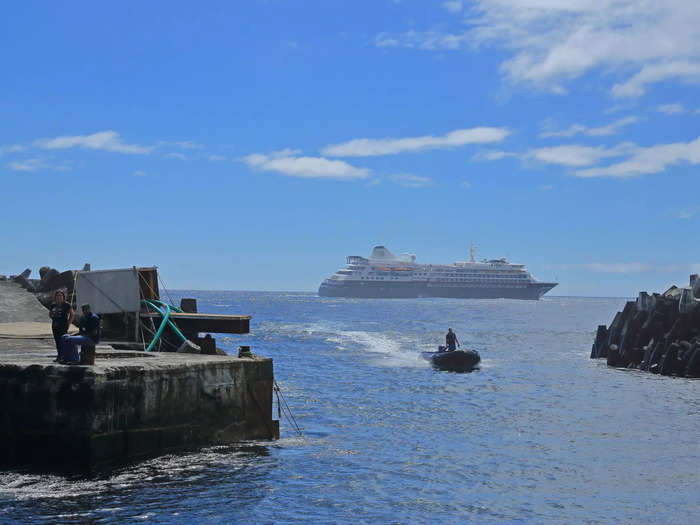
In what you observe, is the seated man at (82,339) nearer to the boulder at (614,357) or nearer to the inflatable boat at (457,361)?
the inflatable boat at (457,361)

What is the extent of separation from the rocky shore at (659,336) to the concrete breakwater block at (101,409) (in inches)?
1074

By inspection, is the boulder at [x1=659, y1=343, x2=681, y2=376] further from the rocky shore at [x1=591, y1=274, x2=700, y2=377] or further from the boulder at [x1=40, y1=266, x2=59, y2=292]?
the boulder at [x1=40, y1=266, x2=59, y2=292]

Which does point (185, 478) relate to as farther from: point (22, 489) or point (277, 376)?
point (277, 376)

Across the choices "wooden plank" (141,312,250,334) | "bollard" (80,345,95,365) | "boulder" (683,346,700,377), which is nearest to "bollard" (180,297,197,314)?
"wooden plank" (141,312,250,334)

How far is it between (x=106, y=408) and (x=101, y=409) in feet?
0.35

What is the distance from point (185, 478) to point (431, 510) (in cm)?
439

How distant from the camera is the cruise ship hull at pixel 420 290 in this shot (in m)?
188

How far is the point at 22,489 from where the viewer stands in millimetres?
12117

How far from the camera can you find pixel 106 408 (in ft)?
41.7

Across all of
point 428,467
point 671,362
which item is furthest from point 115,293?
point 671,362

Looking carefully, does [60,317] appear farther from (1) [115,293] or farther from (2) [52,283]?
(2) [52,283]

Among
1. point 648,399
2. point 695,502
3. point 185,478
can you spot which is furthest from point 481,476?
point 648,399

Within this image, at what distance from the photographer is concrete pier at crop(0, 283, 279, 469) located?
496 inches

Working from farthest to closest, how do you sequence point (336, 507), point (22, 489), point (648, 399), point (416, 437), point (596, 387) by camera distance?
point (596, 387) < point (648, 399) < point (416, 437) < point (336, 507) < point (22, 489)
